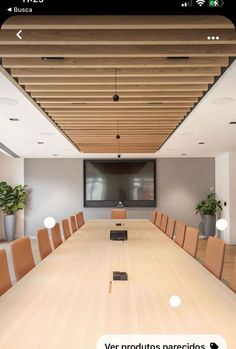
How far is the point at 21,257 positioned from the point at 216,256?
6.06 feet

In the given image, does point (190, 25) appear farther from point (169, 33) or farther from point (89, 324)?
point (89, 324)

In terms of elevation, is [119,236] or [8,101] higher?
[8,101]

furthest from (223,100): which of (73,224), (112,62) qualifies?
(73,224)

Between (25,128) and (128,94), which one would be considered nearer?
(128,94)

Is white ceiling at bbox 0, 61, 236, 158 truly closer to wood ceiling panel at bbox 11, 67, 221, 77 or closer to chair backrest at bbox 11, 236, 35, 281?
wood ceiling panel at bbox 11, 67, 221, 77

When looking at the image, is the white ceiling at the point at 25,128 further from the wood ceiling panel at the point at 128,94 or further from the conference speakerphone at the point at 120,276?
the conference speakerphone at the point at 120,276

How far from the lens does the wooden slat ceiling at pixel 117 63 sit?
8.18 ft

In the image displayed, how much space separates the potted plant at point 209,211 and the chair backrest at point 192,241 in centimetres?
575

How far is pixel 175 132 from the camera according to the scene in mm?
6754

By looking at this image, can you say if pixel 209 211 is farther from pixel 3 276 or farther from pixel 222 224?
pixel 3 276
